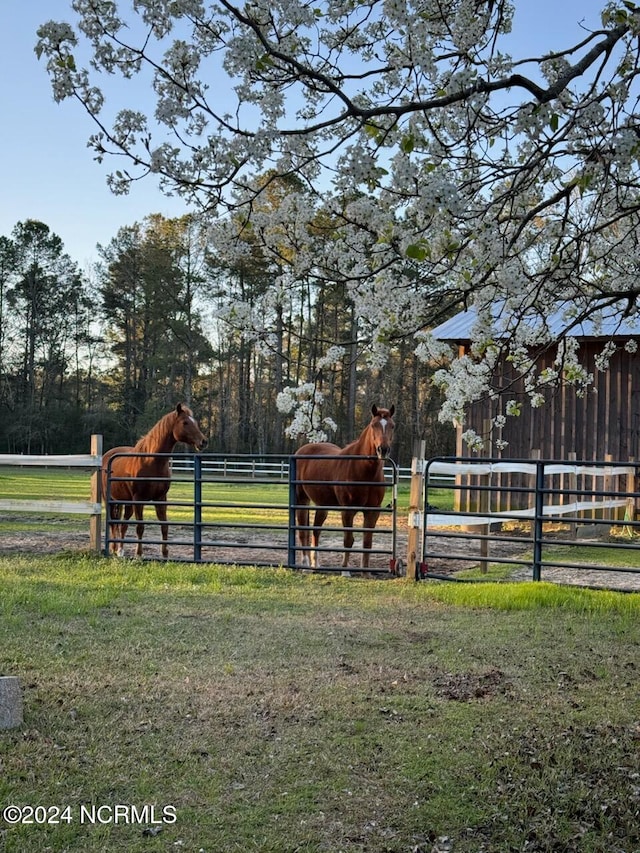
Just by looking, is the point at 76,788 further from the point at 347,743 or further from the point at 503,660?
the point at 503,660

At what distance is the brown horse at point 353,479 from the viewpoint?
8.53 m

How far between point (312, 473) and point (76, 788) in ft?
21.5

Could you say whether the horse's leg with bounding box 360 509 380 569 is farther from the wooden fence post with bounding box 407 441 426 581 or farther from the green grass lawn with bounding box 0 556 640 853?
the green grass lawn with bounding box 0 556 640 853

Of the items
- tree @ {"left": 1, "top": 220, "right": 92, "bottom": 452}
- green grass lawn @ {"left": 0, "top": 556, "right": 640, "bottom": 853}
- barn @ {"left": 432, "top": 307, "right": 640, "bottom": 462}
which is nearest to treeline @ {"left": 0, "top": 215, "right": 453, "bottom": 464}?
tree @ {"left": 1, "top": 220, "right": 92, "bottom": 452}

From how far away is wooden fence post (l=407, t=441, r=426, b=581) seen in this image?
8.03 metres

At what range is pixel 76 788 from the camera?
3.05 m

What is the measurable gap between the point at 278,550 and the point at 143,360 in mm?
30204

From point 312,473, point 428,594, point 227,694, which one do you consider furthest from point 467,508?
point 227,694

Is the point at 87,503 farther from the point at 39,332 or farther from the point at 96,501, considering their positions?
the point at 39,332

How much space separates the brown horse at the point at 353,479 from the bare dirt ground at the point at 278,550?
31cm

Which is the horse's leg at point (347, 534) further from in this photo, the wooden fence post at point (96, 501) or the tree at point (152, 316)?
the tree at point (152, 316)

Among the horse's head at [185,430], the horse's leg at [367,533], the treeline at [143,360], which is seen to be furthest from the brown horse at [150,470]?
the treeline at [143,360]

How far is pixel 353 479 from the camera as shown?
899 centimetres

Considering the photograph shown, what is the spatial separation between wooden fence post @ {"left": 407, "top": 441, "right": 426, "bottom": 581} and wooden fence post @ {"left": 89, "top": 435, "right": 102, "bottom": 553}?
3.74 m
